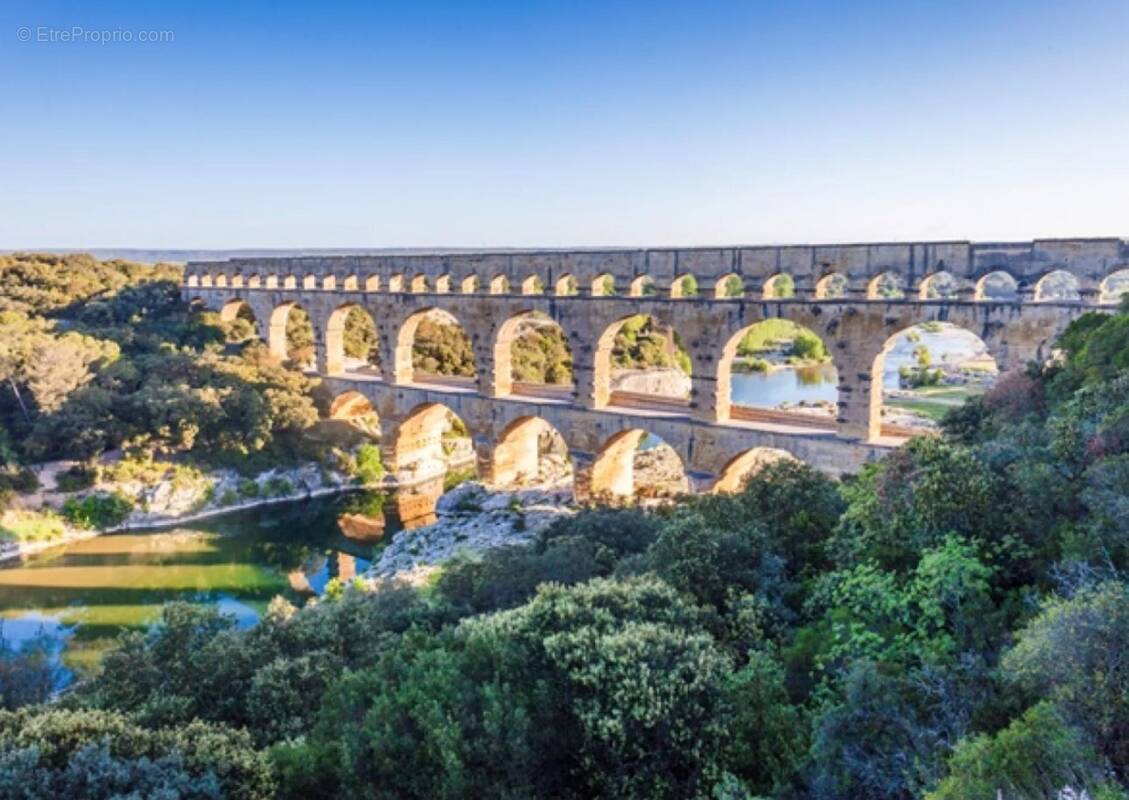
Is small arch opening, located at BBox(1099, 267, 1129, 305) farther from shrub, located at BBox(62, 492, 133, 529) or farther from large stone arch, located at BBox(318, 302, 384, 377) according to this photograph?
shrub, located at BBox(62, 492, 133, 529)

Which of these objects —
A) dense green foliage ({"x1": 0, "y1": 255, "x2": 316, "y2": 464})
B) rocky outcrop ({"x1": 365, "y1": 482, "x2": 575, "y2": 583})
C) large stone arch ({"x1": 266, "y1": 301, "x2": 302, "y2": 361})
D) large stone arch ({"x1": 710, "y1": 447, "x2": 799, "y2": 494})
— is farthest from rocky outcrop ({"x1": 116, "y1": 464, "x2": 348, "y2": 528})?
large stone arch ({"x1": 710, "y1": 447, "x2": 799, "y2": 494})

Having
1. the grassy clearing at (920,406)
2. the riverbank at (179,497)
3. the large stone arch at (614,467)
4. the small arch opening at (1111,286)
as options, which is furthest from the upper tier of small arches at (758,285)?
the grassy clearing at (920,406)

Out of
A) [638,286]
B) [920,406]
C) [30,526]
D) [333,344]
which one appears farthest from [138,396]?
[920,406]

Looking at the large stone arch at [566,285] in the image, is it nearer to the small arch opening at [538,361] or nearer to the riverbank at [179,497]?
the small arch opening at [538,361]

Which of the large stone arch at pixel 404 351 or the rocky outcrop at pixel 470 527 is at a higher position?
the large stone arch at pixel 404 351

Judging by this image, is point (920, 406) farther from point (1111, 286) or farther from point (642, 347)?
point (1111, 286)

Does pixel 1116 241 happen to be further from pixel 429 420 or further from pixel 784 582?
pixel 429 420

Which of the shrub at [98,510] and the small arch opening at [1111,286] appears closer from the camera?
the small arch opening at [1111,286]
